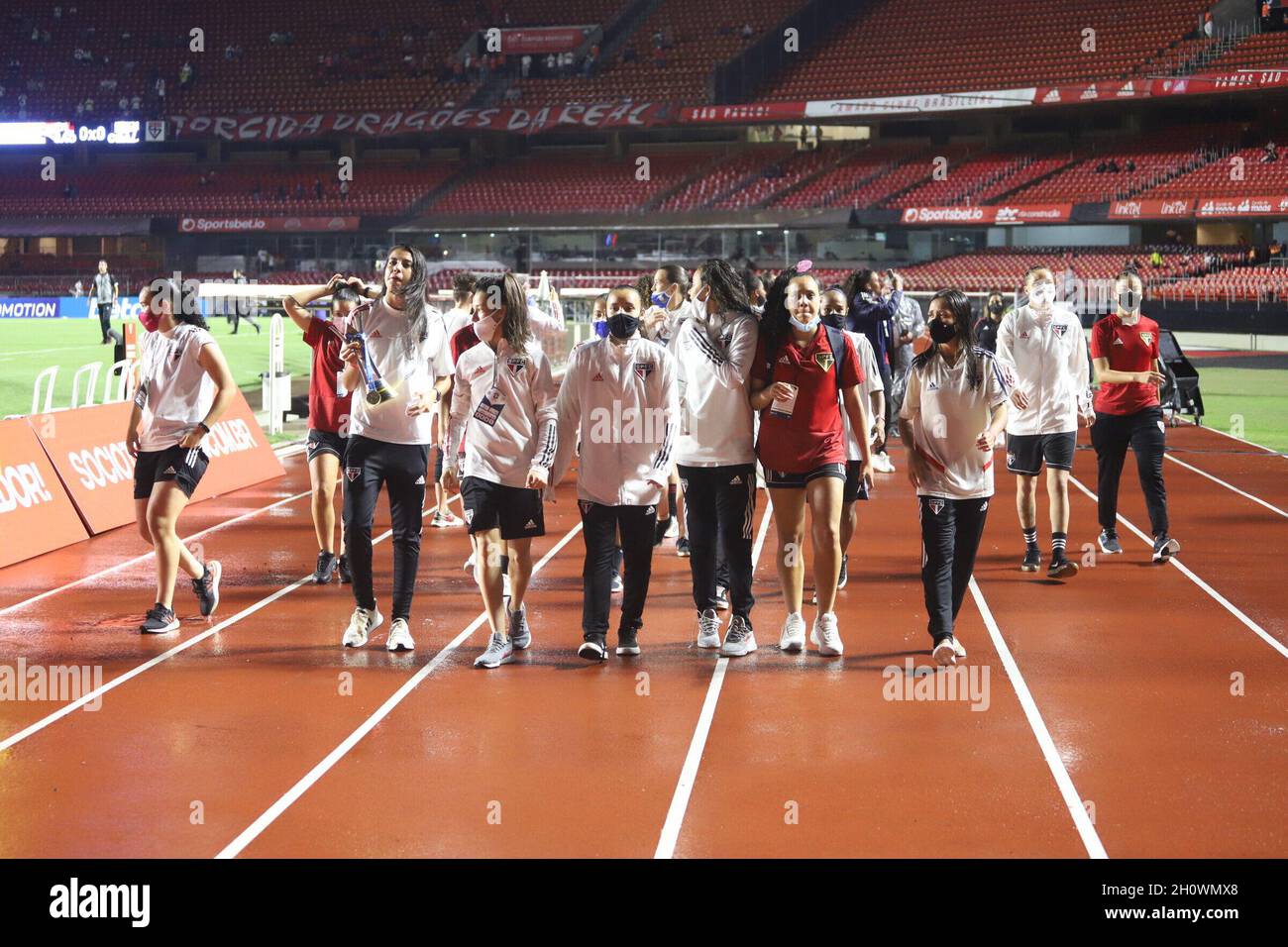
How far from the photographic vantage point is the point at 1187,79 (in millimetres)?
42406

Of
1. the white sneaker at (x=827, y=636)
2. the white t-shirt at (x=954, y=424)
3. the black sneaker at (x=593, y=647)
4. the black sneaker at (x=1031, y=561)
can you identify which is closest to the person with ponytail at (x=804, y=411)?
the white sneaker at (x=827, y=636)

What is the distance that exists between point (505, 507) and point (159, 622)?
7.81 feet

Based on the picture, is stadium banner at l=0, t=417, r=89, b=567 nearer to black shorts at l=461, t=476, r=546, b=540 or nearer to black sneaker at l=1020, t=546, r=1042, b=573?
black shorts at l=461, t=476, r=546, b=540

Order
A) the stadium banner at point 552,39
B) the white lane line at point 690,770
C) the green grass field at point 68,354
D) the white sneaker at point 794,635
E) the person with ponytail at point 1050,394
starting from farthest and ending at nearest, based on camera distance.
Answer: the stadium banner at point 552,39 → the green grass field at point 68,354 → the person with ponytail at point 1050,394 → the white sneaker at point 794,635 → the white lane line at point 690,770

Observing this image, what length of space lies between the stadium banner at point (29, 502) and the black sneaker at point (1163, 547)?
8.24 metres

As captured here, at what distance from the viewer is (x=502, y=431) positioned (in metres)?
7.41

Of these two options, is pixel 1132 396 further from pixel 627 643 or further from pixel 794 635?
pixel 627 643

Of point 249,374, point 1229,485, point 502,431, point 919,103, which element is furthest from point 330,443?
point 919,103

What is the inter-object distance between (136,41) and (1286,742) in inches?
2519

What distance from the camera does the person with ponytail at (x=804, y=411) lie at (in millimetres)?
7434

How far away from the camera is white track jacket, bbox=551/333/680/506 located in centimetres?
738

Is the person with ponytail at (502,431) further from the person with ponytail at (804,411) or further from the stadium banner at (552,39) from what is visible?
the stadium banner at (552,39)
